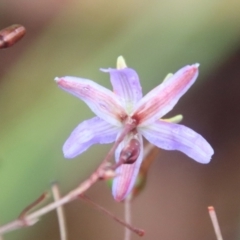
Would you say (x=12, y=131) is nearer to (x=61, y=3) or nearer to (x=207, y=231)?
(x=61, y=3)

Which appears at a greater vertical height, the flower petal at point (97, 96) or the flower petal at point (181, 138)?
the flower petal at point (97, 96)

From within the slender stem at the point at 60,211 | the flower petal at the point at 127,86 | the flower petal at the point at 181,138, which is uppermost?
the flower petal at the point at 127,86

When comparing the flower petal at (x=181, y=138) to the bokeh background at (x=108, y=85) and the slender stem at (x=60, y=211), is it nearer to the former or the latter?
the slender stem at (x=60, y=211)

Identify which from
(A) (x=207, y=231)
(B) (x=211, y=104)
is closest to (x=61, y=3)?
(B) (x=211, y=104)

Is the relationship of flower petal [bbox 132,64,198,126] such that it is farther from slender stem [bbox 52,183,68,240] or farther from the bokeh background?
the bokeh background

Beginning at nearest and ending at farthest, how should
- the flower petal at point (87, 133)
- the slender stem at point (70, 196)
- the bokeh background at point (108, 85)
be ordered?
the slender stem at point (70, 196)
the flower petal at point (87, 133)
the bokeh background at point (108, 85)

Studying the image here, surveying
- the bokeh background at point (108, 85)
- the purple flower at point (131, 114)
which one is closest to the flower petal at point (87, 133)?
the purple flower at point (131, 114)

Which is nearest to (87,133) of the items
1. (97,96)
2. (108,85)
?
(97,96)

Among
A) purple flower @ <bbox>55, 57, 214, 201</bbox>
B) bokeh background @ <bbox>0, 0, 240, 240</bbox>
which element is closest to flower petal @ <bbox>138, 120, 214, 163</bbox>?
purple flower @ <bbox>55, 57, 214, 201</bbox>

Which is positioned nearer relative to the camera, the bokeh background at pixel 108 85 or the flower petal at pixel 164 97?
the flower petal at pixel 164 97
